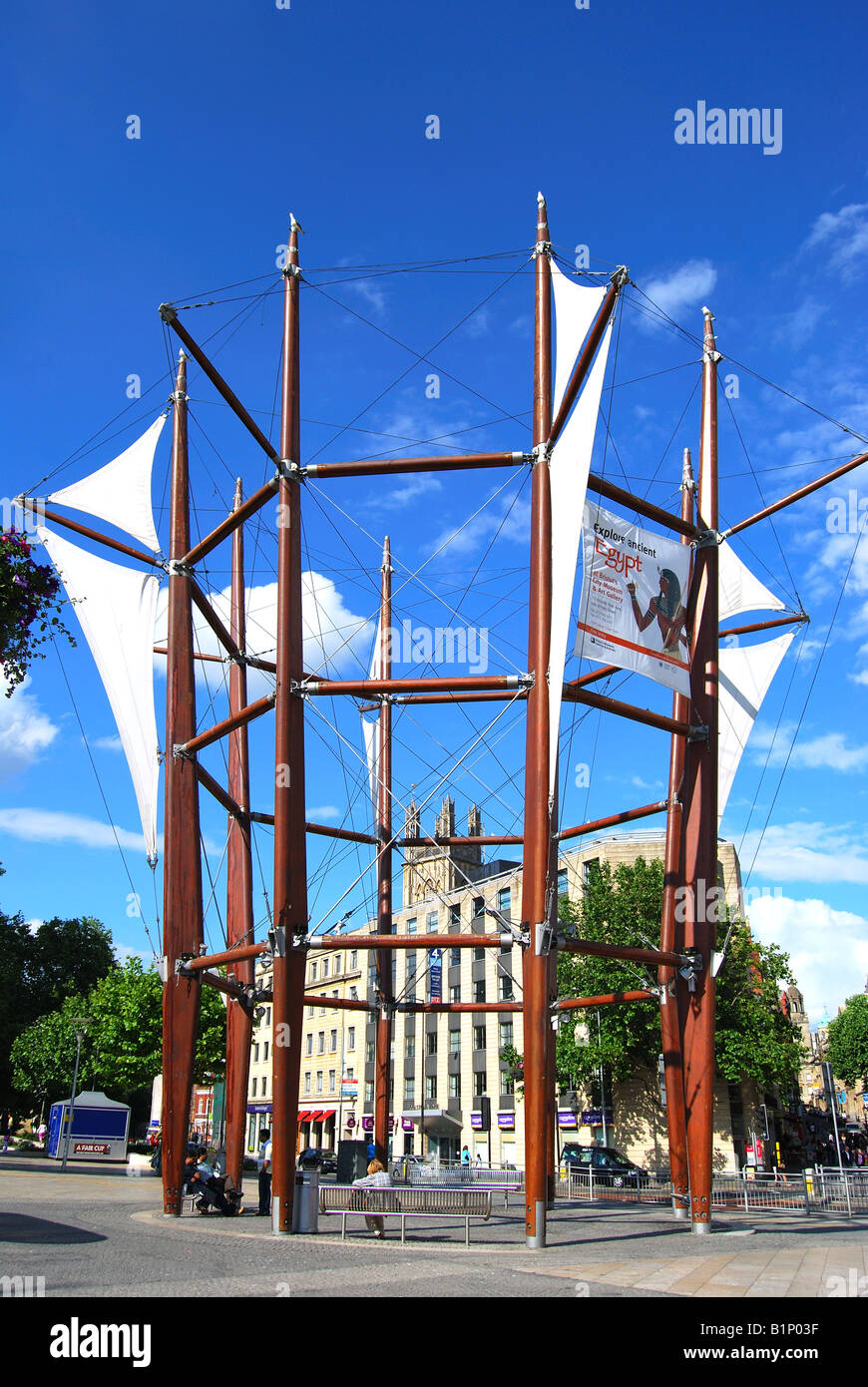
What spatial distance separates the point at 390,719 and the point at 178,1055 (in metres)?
12.0

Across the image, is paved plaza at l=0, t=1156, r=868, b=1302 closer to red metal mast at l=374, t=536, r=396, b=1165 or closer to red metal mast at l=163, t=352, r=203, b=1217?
red metal mast at l=163, t=352, r=203, b=1217

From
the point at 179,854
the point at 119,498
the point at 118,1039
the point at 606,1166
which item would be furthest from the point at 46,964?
the point at 179,854

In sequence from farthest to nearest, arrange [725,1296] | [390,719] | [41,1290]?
[390,719] → [725,1296] → [41,1290]

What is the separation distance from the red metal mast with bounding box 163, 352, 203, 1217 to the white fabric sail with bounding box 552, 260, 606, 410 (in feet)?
28.4

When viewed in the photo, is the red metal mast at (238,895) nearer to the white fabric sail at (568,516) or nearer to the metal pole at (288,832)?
the metal pole at (288,832)

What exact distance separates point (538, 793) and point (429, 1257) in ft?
23.8

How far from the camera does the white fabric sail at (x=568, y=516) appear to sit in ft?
57.5

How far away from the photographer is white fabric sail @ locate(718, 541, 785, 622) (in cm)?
2609

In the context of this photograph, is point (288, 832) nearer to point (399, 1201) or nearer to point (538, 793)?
point (538, 793)

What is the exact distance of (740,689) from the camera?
24906 millimetres

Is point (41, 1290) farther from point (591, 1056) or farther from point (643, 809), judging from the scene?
point (591, 1056)

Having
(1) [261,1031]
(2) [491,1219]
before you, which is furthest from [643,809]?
(1) [261,1031]

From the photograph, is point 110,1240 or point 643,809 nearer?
point 110,1240
